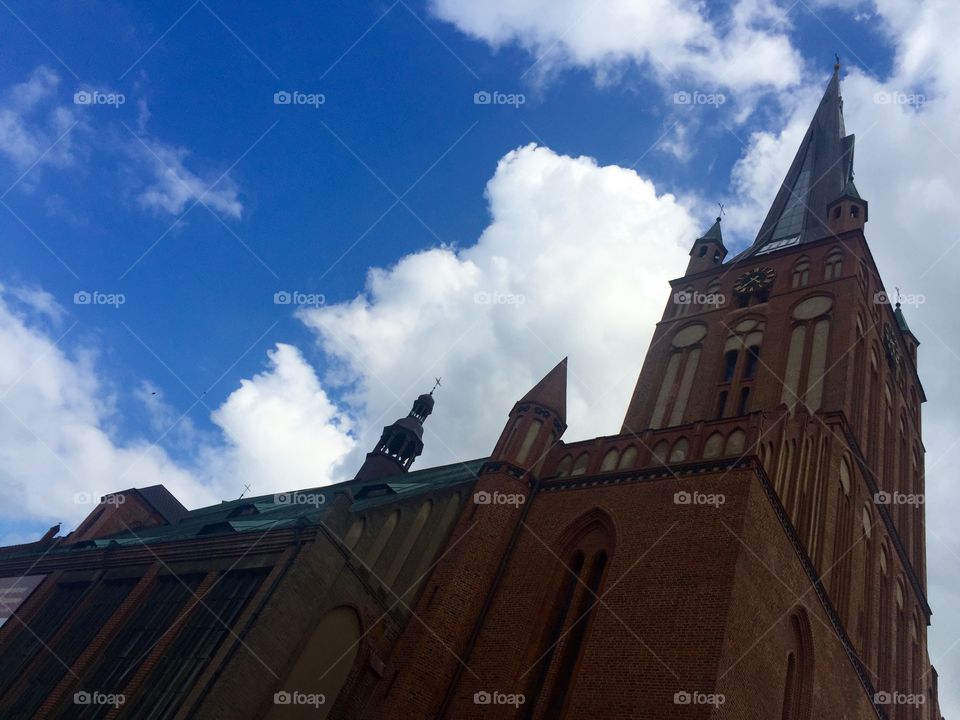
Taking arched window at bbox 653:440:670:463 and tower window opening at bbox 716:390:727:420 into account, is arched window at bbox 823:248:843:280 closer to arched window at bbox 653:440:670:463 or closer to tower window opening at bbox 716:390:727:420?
tower window opening at bbox 716:390:727:420

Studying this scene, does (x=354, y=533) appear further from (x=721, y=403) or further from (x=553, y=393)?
(x=721, y=403)

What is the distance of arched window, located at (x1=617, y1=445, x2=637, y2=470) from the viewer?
20.4 m

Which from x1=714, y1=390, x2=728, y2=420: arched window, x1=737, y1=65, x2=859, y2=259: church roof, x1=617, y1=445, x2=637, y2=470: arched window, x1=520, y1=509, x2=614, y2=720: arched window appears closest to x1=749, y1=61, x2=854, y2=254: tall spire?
x1=737, y1=65, x2=859, y2=259: church roof

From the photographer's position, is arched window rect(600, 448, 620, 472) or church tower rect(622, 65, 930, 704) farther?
church tower rect(622, 65, 930, 704)

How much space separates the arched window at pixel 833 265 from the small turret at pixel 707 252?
513cm

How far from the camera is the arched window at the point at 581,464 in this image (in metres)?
21.3

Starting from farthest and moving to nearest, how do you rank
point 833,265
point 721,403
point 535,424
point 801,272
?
point 801,272 → point 833,265 → point 721,403 → point 535,424

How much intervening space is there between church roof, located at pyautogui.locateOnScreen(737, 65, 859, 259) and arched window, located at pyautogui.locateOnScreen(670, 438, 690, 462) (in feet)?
52.0

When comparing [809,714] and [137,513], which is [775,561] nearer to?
[809,714]

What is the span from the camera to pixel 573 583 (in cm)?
1883

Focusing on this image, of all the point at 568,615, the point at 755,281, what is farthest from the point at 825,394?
the point at 568,615

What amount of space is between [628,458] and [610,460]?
533 mm

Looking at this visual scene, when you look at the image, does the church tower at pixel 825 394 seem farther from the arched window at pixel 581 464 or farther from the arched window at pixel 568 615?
the arched window at pixel 568 615

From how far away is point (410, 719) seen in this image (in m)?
16.4
